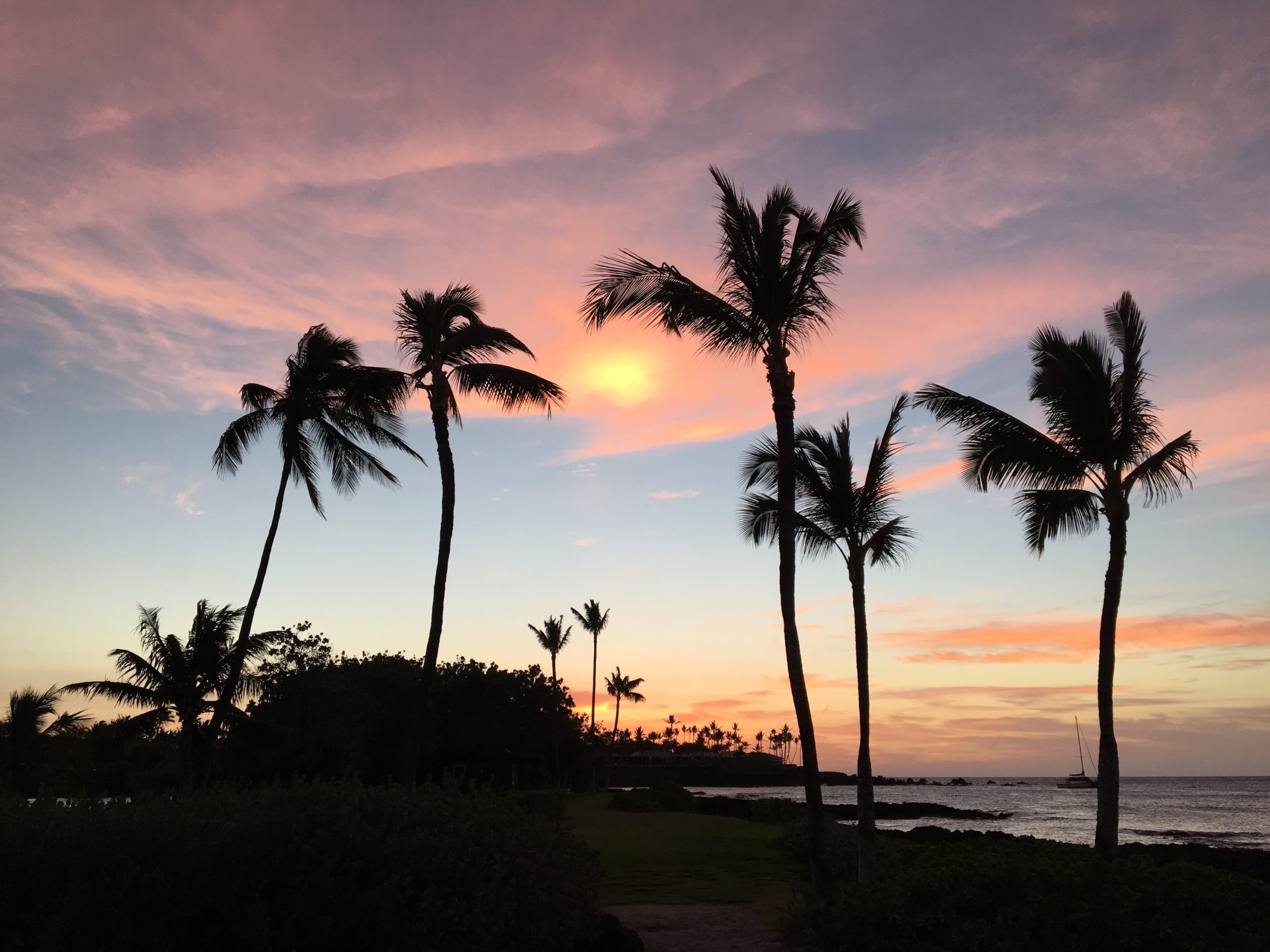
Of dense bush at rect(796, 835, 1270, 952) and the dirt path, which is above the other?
dense bush at rect(796, 835, 1270, 952)

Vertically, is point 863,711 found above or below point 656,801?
above

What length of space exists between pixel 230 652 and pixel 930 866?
1044 inches

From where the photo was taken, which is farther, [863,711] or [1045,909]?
[863,711]

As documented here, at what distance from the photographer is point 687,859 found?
64.0 ft

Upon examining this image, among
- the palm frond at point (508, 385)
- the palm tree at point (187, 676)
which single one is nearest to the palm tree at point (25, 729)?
the palm tree at point (187, 676)

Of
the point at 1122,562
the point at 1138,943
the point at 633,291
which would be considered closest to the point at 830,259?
the point at 633,291

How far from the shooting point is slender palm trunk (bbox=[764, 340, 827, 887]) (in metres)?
11.3

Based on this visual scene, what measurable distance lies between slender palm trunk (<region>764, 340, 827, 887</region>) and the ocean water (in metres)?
29.3

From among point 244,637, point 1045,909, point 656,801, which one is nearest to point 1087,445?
point 1045,909

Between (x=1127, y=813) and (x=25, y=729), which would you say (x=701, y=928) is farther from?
(x=1127, y=813)

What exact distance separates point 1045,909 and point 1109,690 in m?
7.72

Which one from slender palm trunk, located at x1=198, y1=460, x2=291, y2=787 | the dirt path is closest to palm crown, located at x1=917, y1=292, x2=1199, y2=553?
the dirt path

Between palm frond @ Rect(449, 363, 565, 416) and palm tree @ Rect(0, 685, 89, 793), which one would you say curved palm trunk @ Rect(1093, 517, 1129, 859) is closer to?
palm frond @ Rect(449, 363, 565, 416)

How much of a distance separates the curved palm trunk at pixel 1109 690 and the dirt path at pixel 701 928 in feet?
18.7
